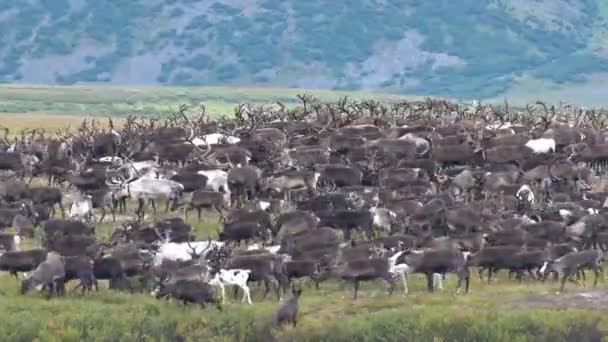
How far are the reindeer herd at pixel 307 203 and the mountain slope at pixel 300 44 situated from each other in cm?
11288

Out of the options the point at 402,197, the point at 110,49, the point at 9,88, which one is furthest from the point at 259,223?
the point at 110,49

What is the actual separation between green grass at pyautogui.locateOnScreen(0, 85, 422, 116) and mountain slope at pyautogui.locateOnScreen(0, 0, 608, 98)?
26.5 m

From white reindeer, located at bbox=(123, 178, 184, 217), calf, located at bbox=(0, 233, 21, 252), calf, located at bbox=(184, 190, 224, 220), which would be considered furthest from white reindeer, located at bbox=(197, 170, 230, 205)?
calf, located at bbox=(0, 233, 21, 252)

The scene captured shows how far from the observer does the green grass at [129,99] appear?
350 feet

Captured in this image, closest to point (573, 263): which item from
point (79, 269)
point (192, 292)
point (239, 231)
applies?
point (239, 231)

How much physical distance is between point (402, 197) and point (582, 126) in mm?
12951

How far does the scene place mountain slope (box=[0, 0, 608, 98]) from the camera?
160 metres

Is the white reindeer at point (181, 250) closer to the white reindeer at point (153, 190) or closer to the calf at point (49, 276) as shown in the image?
the calf at point (49, 276)

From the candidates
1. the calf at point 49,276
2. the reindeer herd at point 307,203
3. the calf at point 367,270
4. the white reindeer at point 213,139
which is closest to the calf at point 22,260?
the reindeer herd at point 307,203

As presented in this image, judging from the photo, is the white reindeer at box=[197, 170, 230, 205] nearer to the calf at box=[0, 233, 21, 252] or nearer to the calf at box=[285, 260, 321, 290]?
the calf at box=[0, 233, 21, 252]

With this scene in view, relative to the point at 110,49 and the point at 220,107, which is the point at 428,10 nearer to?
the point at 110,49

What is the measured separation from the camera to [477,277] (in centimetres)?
3053

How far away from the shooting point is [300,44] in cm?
16425

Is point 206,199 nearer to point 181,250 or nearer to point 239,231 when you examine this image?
point 239,231
